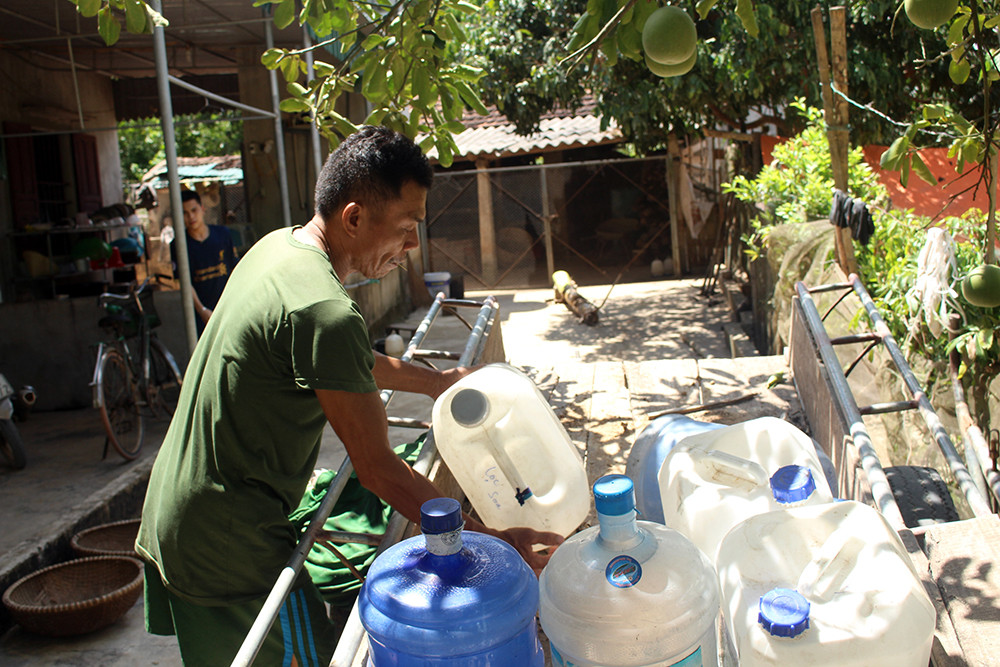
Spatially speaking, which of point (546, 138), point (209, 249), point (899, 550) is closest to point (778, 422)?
point (899, 550)

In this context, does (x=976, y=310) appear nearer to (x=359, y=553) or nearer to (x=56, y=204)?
(x=359, y=553)

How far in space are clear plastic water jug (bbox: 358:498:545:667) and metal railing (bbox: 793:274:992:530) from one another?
1016 millimetres

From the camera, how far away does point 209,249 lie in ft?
19.9

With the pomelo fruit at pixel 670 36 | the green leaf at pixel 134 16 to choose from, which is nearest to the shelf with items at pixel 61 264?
the green leaf at pixel 134 16

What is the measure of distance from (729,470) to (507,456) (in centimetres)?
70

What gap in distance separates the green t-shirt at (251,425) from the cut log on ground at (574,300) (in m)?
8.35

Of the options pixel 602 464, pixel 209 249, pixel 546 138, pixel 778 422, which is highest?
pixel 546 138

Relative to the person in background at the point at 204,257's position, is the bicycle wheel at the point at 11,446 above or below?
below

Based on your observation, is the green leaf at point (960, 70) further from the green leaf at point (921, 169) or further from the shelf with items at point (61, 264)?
the shelf with items at point (61, 264)

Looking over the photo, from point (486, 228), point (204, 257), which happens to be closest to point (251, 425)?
point (204, 257)

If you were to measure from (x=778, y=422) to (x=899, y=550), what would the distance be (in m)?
0.69

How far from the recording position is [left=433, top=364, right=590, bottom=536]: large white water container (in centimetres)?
230

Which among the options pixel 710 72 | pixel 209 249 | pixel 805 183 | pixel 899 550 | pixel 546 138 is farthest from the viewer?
pixel 546 138

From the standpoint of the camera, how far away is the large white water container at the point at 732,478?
167 cm
